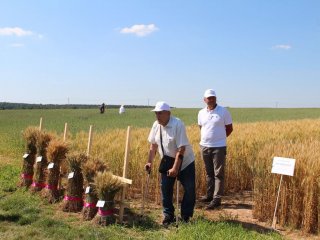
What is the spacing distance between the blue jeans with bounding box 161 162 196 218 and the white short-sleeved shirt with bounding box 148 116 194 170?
0.13 metres

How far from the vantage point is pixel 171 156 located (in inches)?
254

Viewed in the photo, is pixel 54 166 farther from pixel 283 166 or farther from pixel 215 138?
pixel 283 166

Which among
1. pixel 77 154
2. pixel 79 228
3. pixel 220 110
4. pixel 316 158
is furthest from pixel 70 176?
pixel 316 158

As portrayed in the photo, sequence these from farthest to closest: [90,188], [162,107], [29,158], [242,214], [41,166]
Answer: [29,158]
[41,166]
[242,214]
[90,188]
[162,107]

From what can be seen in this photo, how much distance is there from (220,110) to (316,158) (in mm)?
1984

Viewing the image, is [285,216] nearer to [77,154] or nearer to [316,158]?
[316,158]

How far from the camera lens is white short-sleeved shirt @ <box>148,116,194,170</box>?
20.5 feet

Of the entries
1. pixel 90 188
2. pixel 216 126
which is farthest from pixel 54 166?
pixel 216 126

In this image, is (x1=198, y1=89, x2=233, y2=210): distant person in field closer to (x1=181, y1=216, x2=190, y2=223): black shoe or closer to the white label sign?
(x1=181, y1=216, x2=190, y2=223): black shoe

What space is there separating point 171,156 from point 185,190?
2.01 feet

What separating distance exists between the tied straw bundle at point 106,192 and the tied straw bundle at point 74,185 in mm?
997

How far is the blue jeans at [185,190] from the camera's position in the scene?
6.56m

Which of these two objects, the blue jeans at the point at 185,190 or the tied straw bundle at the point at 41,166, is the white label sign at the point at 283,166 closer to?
the blue jeans at the point at 185,190

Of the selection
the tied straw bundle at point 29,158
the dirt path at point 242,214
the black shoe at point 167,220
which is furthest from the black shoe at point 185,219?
the tied straw bundle at point 29,158
